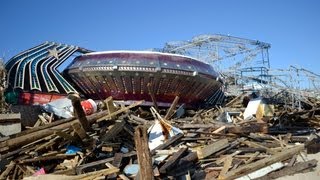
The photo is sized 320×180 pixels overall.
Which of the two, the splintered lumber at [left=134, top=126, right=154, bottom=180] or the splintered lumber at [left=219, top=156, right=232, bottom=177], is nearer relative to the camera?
the splintered lumber at [left=134, top=126, right=154, bottom=180]

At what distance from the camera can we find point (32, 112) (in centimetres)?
1258

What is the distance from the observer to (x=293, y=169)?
954 centimetres

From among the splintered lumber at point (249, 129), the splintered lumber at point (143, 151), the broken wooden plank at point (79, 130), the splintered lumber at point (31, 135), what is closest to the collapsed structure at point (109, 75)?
the splintered lumber at point (249, 129)

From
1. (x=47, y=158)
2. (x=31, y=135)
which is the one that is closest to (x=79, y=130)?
(x=47, y=158)

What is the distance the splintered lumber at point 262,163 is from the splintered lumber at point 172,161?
1294mm

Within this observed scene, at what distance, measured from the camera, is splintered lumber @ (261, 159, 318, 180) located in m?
9.36

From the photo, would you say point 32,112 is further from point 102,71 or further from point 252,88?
point 252,88

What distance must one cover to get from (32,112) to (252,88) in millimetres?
19277

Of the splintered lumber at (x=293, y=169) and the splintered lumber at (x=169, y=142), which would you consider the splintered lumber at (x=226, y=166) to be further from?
the splintered lumber at (x=169, y=142)

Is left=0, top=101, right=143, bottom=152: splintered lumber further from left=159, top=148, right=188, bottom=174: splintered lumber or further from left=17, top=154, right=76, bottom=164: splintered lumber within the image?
left=159, top=148, right=188, bottom=174: splintered lumber

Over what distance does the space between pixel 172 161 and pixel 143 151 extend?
10.6ft

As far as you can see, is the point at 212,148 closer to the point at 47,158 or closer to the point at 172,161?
the point at 172,161

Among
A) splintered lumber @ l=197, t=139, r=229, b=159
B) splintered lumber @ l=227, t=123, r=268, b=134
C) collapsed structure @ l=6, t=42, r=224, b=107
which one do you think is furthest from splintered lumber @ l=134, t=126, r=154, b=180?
collapsed structure @ l=6, t=42, r=224, b=107

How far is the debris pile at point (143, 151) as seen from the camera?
873 cm
